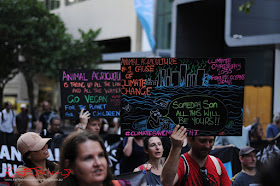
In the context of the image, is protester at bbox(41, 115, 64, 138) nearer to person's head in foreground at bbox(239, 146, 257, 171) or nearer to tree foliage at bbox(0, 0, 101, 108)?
person's head in foreground at bbox(239, 146, 257, 171)

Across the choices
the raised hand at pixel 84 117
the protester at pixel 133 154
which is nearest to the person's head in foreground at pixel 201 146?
the raised hand at pixel 84 117

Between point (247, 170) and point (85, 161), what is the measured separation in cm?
307

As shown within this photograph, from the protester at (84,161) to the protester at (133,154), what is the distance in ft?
12.7

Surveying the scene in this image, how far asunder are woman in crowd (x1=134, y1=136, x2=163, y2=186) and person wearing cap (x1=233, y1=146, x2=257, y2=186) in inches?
36.1

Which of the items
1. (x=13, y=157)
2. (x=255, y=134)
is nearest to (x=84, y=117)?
(x=13, y=157)

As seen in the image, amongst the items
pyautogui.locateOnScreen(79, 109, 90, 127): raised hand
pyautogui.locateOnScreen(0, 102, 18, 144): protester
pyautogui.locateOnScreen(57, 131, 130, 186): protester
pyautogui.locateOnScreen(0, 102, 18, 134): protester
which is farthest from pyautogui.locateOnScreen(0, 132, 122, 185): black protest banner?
pyautogui.locateOnScreen(57, 131, 130, 186): protester

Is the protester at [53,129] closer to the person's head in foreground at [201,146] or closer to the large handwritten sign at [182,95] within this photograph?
the large handwritten sign at [182,95]

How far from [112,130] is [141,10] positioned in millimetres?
7517

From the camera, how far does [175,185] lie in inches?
143

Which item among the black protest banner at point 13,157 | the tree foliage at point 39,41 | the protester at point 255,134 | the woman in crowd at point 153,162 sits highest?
the tree foliage at point 39,41

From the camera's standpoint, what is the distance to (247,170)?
518 centimetres

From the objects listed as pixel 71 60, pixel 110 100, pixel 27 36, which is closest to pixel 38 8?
pixel 27 36

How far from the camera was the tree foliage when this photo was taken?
85.4 ft

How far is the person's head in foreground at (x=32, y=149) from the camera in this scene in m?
4.02
